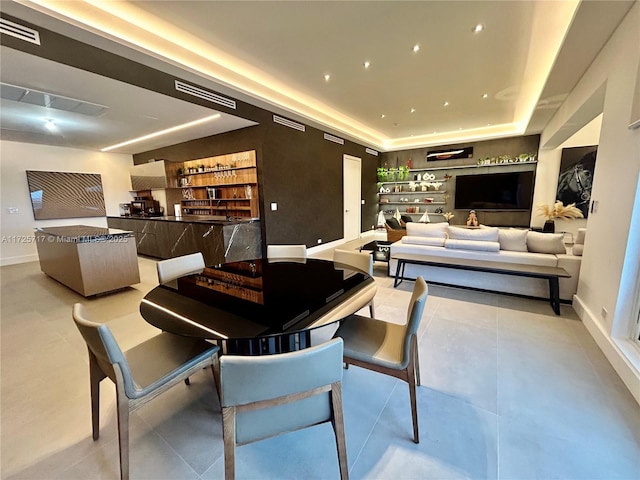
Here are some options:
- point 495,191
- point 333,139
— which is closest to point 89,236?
point 333,139

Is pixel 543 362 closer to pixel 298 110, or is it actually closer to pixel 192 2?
pixel 192 2

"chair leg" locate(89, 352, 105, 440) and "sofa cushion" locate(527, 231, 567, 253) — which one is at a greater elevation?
"sofa cushion" locate(527, 231, 567, 253)

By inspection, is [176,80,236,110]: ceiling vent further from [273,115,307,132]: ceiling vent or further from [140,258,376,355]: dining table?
[140,258,376,355]: dining table

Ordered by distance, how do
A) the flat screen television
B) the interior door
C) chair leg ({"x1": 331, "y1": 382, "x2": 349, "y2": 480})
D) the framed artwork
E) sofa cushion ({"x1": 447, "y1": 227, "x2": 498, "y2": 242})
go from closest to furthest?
chair leg ({"x1": 331, "y1": 382, "x2": 349, "y2": 480})
sofa cushion ({"x1": 447, "y1": 227, "x2": 498, "y2": 242})
the framed artwork
the flat screen television
the interior door

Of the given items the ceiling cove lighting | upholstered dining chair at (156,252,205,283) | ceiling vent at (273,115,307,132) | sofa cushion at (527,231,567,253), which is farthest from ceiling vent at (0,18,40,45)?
sofa cushion at (527,231,567,253)

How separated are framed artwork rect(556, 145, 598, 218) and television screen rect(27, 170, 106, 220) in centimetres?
1114

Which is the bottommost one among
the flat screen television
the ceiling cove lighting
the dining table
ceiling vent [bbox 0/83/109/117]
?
the dining table

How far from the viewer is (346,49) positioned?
321 centimetres

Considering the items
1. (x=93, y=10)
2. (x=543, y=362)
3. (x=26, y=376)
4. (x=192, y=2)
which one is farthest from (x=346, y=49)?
(x=26, y=376)

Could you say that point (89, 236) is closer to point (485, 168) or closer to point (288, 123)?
point (288, 123)

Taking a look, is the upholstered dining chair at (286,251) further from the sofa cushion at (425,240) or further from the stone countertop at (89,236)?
the stone countertop at (89,236)

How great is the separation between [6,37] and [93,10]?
0.71 m

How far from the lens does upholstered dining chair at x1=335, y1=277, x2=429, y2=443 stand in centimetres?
134

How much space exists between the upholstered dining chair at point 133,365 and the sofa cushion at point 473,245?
3.39 metres
